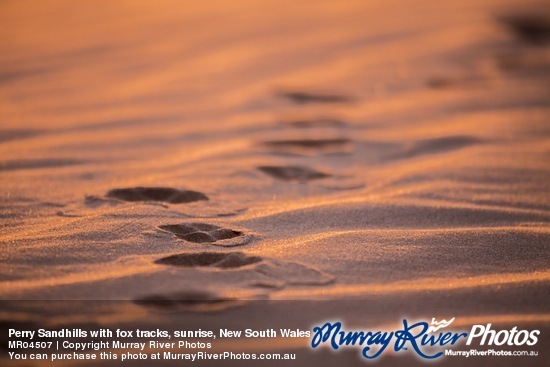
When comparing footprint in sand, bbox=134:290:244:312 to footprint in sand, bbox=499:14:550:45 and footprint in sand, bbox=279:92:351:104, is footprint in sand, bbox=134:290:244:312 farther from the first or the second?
footprint in sand, bbox=499:14:550:45

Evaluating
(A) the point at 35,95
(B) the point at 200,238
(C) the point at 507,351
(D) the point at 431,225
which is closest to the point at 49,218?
(B) the point at 200,238

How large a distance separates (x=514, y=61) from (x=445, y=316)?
106 inches

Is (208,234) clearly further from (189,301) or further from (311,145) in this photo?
(311,145)

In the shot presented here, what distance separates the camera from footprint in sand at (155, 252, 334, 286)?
1627mm

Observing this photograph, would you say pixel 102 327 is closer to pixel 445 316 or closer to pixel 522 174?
pixel 445 316

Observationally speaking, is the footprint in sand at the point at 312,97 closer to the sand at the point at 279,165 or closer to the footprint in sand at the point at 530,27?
the sand at the point at 279,165

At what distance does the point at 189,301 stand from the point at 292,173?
1.04 meters

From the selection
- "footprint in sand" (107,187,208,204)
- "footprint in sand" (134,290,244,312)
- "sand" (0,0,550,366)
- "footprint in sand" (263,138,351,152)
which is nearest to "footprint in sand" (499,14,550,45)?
"sand" (0,0,550,366)

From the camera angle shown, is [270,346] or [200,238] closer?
[270,346]

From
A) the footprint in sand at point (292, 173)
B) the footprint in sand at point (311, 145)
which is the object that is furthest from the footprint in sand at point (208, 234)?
the footprint in sand at point (311, 145)

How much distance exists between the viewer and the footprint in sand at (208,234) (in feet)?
5.99

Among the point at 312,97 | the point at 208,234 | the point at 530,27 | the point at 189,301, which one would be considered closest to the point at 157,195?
the point at 208,234

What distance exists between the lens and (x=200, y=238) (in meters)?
1.84

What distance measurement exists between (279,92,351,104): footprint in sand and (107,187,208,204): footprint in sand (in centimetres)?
121
